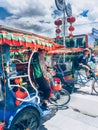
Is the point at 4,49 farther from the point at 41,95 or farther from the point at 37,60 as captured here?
the point at 41,95

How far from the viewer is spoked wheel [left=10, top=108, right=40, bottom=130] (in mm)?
3805

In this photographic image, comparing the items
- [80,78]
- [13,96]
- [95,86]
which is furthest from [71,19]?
[13,96]

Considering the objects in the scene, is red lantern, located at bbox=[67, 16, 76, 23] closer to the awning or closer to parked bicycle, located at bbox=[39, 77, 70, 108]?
parked bicycle, located at bbox=[39, 77, 70, 108]

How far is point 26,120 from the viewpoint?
13.3 ft

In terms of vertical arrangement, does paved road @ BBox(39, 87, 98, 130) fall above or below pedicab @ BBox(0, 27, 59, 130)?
below

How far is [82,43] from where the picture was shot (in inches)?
1092

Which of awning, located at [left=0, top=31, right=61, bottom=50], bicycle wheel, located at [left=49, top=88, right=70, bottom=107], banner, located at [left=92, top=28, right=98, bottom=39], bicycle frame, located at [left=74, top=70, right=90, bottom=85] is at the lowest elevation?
bicycle wheel, located at [left=49, top=88, right=70, bottom=107]

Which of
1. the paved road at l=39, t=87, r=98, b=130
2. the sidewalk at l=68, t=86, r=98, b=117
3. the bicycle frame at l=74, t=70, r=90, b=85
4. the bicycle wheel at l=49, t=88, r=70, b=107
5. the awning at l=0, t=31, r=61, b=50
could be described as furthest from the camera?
the bicycle frame at l=74, t=70, r=90, b=85

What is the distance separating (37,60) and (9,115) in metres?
1.79

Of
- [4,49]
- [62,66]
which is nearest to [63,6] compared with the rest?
[62,66]

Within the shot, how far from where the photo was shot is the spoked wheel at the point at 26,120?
380 cm

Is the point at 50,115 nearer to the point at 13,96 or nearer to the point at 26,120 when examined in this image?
the point at 26,120

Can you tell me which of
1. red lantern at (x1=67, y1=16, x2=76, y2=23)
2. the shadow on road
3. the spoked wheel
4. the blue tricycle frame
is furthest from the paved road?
red lantern at (x1=67, y1=16, x2=76, y2=23)

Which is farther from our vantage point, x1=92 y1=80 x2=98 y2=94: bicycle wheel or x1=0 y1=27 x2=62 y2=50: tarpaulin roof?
x1=92 y1=80 x2=98 y2=94: bicycle wheel
